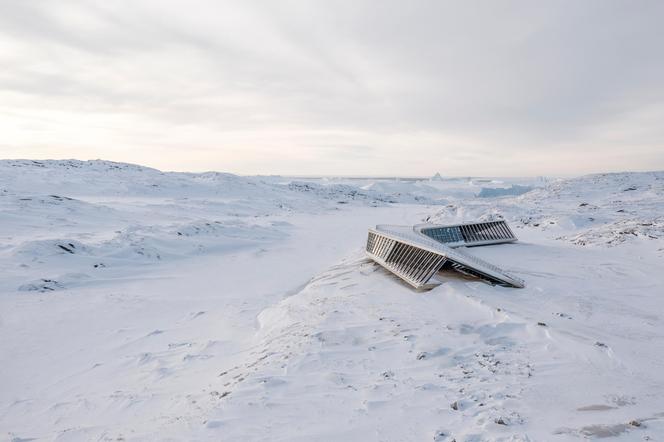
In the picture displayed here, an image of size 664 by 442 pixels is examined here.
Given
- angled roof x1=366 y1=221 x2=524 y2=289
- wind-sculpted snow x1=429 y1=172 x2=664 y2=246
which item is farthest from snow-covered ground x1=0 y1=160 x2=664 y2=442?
angled roof x1=366 y1=221 x2=524 y2=289

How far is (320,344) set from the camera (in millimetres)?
9531

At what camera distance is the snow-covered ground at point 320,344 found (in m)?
6.50

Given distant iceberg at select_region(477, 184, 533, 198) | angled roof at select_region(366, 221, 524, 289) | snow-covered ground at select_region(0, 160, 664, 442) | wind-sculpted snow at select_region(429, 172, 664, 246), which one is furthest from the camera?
distant iceberg at select_region(477, 184, 533, 198)

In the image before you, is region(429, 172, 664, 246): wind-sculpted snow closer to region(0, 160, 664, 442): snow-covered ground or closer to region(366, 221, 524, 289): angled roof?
region(0, 160, 664, 442): snow-covered ground

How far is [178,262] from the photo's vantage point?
23.0m

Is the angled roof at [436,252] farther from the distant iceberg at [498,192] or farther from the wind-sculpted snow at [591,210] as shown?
the distant iceberg at [498,192]

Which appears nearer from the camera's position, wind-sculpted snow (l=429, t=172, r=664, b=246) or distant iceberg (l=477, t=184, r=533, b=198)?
wind-sculpted snow (l=429, t=172, r=664, b=246)

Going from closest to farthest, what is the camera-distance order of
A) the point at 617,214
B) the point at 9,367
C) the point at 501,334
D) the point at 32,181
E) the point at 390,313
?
the point at 501,334 < the point at 9,367 < the point at 390,313 < the point at 617,214 < the point at 32,181

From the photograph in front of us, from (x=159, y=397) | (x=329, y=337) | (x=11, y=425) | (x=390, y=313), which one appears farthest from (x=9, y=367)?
(x=390, y=313)

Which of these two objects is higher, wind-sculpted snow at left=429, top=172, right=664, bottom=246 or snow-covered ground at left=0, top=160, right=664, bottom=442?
wind-sculpted snow at left=429, top=172, right=664, bottom=246

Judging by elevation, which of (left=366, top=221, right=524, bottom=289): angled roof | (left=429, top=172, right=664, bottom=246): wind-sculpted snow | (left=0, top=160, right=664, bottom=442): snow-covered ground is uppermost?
(left=429, top=172, right=664, bottom=246): wind-sculpted snow

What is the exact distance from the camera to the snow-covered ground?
650cm

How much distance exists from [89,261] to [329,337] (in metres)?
16.8

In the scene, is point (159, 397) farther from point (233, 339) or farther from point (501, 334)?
point (501, 334)
